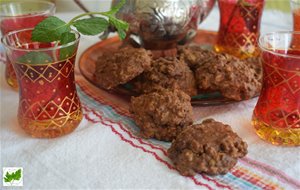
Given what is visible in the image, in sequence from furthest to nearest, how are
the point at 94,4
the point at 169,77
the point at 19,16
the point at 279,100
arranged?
the point at 94,4
the point at 19,16
the point at 169,77
the point at 279,100

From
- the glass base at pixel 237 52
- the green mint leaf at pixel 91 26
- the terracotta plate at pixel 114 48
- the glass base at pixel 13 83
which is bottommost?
the glass base at pixel 13 83

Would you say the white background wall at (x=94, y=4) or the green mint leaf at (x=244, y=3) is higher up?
the green mint leaf at (x=244, y=3)

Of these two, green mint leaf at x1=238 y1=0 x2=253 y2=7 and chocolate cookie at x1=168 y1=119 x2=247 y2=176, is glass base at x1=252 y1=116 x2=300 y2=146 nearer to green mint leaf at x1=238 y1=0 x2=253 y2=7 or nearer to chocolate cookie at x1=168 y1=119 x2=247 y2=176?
chocolate cookie at x1=168 y1=119 x2=247 y2=176

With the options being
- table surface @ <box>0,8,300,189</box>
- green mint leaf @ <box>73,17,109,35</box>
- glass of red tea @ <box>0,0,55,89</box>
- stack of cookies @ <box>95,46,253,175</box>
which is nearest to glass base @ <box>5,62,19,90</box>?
glass of red tea @ <box>0,0,55,89</box>

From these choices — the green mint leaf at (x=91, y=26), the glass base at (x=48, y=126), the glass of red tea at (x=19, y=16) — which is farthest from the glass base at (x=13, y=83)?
the green mint leaf at (x=91, y=26)

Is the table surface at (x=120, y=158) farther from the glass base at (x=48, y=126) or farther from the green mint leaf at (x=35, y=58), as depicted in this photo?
the green mint leaf at (x=35, y=58)

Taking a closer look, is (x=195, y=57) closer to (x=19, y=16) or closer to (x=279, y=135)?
(x=279, y=135)

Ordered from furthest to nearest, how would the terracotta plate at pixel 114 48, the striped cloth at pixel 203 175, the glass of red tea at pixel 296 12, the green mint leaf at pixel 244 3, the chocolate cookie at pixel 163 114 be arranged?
the green mint leaf at pixel 244 3 → the glass of red tea at pixel 296 12 → the terracotta plate at pixel 114 48 → the chocolate cookie at pixel 163 114 → the striped cloth at pixel 203 175

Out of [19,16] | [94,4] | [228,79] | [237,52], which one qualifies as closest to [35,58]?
[19,16]
